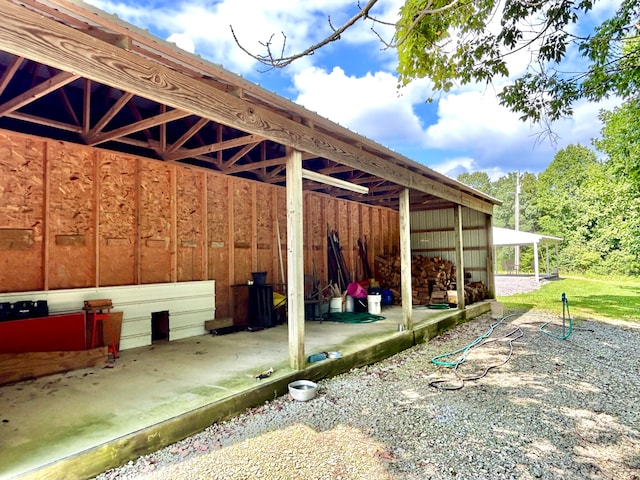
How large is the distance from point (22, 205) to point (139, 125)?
1695mm

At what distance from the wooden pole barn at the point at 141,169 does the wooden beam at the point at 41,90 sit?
14mm

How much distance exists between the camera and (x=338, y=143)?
457 centimetres

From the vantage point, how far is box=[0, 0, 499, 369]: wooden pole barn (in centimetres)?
233

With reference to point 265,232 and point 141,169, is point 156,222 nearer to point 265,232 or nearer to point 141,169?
point 141,169

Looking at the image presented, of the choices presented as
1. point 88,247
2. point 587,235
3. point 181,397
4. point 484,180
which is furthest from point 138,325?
point 484,180

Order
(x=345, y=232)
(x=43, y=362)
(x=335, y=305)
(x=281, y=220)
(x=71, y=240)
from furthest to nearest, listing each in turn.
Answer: (x=345, y=232)
(x=335, y=305)
(x=281, y=220)
(x=71, y=240)
(x=43, y=362)

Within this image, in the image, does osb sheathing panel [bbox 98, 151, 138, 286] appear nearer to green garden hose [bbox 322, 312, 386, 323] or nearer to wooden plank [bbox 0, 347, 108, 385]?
wooden plank [bbox 0, 347, 108, 385]

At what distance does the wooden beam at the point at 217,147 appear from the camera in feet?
12.5

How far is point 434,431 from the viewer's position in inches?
116

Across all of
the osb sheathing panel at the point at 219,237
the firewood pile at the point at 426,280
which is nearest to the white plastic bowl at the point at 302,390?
the osb sheathing panel at the point at 219,237

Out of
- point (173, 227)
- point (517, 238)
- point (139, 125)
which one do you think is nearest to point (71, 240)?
point (173, 227)

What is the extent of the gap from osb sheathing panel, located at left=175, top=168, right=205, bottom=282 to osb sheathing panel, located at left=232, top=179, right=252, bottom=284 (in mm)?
662

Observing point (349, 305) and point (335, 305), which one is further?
point (349, 305)

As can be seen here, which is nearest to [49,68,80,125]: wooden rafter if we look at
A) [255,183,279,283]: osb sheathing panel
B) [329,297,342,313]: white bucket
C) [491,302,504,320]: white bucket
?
[255,183,279,283]: osb sheathing panel
